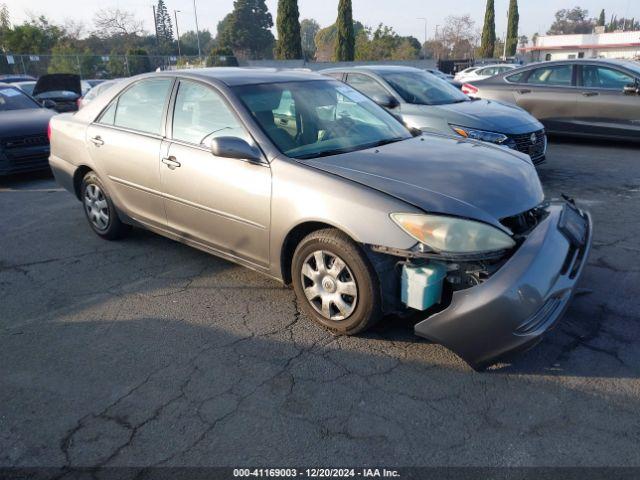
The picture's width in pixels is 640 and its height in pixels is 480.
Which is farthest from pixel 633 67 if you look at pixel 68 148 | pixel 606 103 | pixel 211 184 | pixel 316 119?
pixel 68 148

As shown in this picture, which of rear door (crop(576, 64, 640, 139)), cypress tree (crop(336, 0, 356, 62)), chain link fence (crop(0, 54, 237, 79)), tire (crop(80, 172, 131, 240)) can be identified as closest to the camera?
tire (crop(80, 172, 131, 240))

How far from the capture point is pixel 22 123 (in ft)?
25.9

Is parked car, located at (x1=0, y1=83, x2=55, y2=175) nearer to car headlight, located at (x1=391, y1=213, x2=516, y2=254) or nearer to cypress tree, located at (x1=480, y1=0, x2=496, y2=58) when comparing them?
car headlight, located at (x1=391, y1=213, x2=516, y2=254)

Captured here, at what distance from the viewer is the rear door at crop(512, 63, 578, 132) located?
9.19m

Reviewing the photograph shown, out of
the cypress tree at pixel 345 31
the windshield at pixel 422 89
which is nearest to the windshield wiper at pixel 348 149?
the windshield at pixel 422 89

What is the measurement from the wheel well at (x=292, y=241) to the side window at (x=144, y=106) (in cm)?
158

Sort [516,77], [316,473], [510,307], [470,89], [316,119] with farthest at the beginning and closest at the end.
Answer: [470,89]
[516,77]
[316,119]
[510,307]
[316,473]

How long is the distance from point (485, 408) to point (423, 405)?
0.31 m

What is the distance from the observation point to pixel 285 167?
337 cm

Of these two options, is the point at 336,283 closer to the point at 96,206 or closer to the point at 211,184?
the point at 211,184

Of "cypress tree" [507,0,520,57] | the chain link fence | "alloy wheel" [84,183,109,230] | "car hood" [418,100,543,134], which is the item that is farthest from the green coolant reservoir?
"cypress tree" [507,0,520,57]

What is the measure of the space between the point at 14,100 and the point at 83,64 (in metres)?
22.9

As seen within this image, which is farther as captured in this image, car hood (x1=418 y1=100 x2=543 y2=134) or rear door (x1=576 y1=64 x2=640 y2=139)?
rear door (x1=576 y1=64 x2=640 y2=139)

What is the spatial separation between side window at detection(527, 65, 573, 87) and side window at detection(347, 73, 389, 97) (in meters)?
4.00
